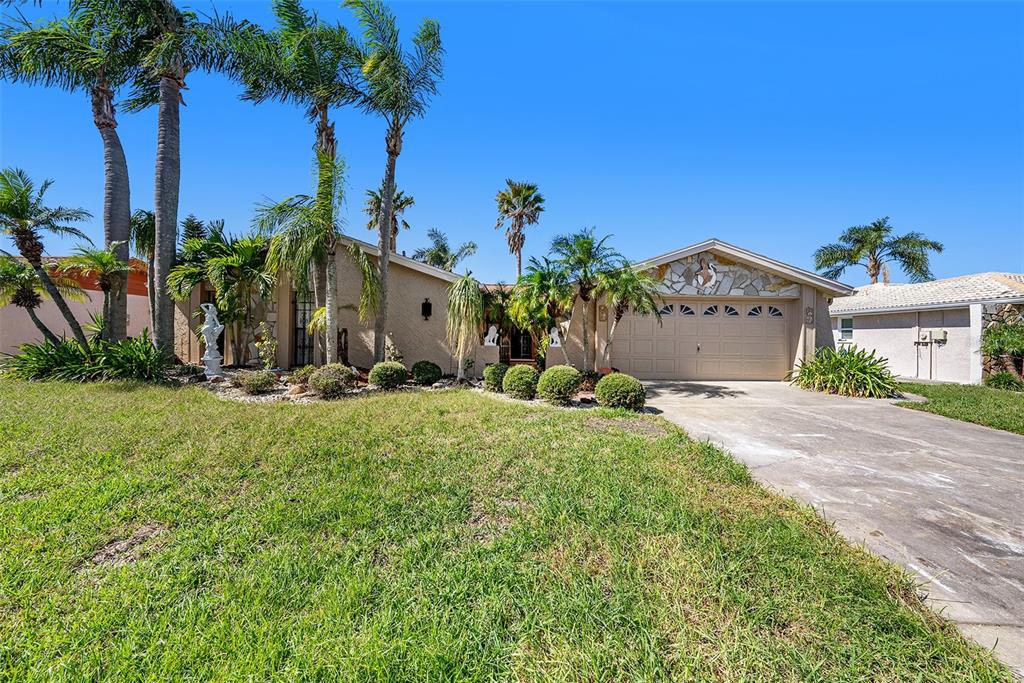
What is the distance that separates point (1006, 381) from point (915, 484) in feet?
44.1

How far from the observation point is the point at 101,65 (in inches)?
454

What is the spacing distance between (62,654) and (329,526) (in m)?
1.55

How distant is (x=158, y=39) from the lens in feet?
38.2

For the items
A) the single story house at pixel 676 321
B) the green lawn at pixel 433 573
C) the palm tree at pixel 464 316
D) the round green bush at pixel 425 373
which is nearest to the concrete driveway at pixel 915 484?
the green lawn at pixel 433 573

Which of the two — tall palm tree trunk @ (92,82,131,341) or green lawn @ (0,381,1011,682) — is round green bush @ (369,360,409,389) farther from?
tall palm tree trunk @ (92,82,131,341)

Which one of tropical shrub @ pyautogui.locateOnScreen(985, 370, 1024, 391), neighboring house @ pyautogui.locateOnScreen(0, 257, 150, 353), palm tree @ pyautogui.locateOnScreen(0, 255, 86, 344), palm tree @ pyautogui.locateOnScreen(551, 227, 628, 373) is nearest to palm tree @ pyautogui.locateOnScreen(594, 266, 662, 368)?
palm tree @ pyautogui.locateOnScreen(551, 227, 628, 373)

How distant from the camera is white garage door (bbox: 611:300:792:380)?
43.7ft

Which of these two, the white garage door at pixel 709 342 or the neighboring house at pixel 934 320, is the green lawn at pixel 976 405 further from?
the white garage door at pixel 709 342

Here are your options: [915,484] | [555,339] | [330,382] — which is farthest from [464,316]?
[915,484]

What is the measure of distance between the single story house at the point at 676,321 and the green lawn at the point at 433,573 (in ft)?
25.0

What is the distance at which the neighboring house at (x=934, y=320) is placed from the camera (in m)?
13.8

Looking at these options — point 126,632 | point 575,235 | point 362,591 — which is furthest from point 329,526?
point 575,235

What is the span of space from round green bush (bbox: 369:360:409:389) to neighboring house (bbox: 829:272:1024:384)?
1902cm

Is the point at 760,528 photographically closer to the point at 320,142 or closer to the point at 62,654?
the point at 62,654
